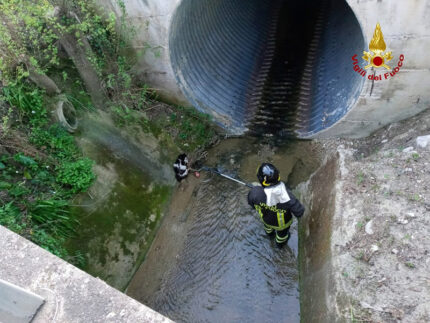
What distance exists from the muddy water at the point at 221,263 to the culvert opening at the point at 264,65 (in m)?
1.24

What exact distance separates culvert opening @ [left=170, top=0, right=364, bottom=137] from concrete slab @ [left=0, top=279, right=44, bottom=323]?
4.92 meters

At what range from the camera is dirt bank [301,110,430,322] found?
412 cm

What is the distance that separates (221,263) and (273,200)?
1711mm

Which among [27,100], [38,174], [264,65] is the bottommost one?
[38,174]

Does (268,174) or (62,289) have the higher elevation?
(268,174)

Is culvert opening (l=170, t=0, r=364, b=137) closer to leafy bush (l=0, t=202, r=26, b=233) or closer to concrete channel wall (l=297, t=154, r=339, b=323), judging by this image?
concrete channel wall (l=297, t=154, r=339, b=323)

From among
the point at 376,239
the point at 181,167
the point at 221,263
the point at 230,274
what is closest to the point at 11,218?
the point at 181,167

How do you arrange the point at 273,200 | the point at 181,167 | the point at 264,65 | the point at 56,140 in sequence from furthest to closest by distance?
the point at 264,65 → the point at 181,167 → the point at 56,140 → the point at 273,200

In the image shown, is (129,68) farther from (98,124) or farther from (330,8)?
(330,8)

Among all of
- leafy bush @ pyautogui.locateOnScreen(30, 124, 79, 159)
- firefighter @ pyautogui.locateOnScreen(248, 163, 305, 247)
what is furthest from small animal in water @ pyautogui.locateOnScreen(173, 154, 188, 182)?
firefighter @ pyautogui.locateOnScreen(248, 163, 305, 247)

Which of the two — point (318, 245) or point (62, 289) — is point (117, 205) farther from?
point (318, 245)

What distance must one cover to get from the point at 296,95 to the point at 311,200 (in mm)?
3091

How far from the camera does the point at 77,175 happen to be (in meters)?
5.66

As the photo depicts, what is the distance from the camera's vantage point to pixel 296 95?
848cm
